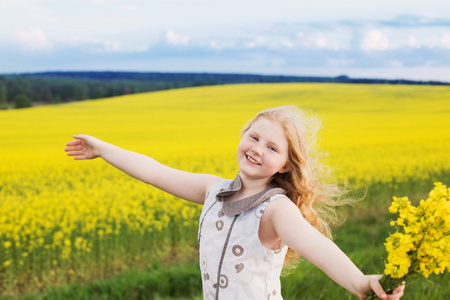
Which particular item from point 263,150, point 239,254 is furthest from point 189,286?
point 263,150

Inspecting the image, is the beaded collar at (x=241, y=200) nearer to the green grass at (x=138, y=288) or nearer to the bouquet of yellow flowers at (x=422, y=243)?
the bouquet of yellow flowers at (x=422, y=243)

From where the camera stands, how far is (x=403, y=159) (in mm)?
10531

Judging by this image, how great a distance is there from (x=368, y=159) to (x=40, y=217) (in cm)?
743

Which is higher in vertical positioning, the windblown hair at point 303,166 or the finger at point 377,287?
the windblown hair at point 303,166

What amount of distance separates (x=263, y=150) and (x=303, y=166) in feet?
0.74

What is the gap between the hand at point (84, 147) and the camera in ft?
8.34

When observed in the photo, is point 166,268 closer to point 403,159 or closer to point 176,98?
point 403,159

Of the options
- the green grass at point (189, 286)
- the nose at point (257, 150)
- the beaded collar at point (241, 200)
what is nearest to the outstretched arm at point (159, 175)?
the beaded collar at point (241, 200)

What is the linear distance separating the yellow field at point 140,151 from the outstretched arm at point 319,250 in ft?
2.55

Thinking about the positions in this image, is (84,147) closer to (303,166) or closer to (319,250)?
(303,166)

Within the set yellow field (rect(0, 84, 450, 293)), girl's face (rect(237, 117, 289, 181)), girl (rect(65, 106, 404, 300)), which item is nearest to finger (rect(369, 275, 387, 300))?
girl (rect(65, 106, 404, 300))

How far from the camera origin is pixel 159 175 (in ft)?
7.82

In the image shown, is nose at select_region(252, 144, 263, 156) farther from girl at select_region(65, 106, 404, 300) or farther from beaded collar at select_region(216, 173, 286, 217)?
beaded collar at select_region(216, 173, 286, 217)

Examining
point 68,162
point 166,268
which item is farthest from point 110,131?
point 166,268
